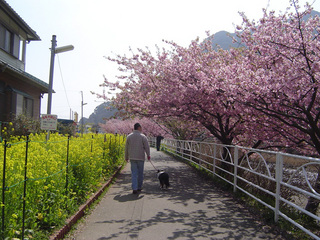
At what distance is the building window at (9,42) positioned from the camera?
14.2 meters

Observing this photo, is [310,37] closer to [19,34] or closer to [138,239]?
[138,239]

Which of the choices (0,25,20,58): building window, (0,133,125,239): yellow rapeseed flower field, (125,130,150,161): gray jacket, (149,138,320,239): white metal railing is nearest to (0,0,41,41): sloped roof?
(0,25,20,58): building window

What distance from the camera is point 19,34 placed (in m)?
16.1

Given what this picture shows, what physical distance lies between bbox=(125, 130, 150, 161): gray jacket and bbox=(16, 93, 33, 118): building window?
8498 millimetres

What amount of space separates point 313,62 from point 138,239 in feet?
16.5

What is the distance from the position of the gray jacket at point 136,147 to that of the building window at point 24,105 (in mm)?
8498

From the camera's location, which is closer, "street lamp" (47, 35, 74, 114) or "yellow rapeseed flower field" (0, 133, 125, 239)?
"yellow rapeseed flower field" (0, 133, 125, 239)

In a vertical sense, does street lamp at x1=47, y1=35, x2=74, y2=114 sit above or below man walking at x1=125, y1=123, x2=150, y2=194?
above

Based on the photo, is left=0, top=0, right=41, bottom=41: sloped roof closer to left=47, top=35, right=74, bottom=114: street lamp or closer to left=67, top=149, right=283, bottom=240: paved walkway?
left=47, top=35, right=74, bottom=114: street lamp

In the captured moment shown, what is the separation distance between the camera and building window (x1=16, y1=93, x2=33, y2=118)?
50.0 ft

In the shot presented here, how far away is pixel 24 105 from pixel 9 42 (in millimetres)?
3391

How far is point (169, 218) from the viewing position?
592 cm

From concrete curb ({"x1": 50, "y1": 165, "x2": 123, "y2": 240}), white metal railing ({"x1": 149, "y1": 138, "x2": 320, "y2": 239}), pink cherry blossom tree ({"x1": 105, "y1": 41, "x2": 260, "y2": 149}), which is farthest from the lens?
pink cherry blossom tree ({"x1": 105, "y1": 41, "x2": 260, "y2": 149})

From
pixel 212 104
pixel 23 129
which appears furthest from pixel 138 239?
pixel 23 129
